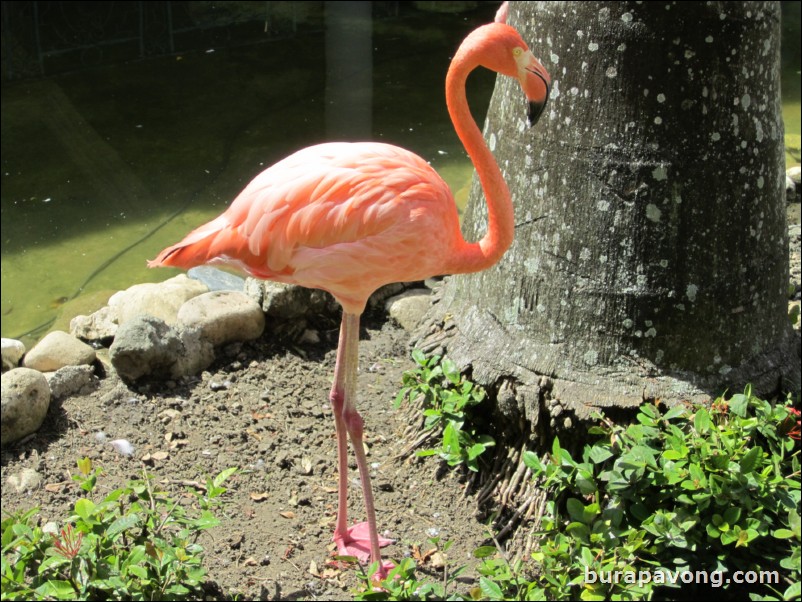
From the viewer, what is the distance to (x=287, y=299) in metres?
4.66

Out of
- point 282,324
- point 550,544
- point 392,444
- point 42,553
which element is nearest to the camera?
point 42,553

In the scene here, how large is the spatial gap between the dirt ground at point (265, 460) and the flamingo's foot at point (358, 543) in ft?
0.19

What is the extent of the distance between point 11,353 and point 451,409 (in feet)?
7.33

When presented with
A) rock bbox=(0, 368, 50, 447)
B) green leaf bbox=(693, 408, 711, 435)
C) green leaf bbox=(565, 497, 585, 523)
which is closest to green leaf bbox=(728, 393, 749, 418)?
green leaf bbox=(693, 408, 711, 435)

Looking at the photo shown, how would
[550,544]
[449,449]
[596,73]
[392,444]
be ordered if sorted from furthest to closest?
[392,444]
[449,449]
[596,73]
[550,544]

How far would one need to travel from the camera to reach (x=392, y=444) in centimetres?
412

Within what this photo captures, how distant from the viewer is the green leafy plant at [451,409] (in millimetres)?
3693

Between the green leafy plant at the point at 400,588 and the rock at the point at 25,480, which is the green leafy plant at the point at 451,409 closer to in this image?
the green leafy plant at the point at 400,588

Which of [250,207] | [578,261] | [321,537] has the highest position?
[250,207]

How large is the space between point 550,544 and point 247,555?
1.15 metres

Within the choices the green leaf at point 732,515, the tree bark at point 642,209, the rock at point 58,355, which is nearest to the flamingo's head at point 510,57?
the tree bark at point 642,209

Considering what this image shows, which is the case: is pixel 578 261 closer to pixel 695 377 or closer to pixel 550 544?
pixel 695 377

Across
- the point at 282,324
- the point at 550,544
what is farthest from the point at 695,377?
the point at 282,324

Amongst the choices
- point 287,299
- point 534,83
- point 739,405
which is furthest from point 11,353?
point 739,405
